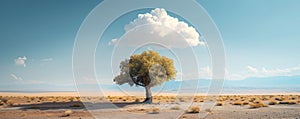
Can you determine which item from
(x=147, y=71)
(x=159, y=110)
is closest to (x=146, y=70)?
(x=147, y=71)

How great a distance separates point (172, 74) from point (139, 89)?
16.2ft

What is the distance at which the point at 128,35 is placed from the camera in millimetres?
26812

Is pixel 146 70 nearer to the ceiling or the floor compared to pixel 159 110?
nearer to the ceiling

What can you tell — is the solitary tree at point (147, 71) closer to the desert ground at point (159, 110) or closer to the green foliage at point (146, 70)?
the green foliage at point (146, 70)

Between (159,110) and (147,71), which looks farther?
(147,71)

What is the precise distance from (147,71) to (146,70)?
262 mm

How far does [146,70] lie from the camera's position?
110 feet

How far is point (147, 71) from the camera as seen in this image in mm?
33750

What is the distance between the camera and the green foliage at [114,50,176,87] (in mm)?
33928

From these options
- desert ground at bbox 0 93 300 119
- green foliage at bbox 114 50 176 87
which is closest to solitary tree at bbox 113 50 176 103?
green foliage at bbox 114 50 176 87

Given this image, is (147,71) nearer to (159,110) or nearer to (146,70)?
(146,70)

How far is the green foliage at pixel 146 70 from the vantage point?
3393cm

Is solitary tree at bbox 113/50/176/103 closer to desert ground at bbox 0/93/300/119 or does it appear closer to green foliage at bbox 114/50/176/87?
green foliage at bbox 114/50/176/87

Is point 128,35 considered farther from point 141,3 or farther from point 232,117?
point 232,117
